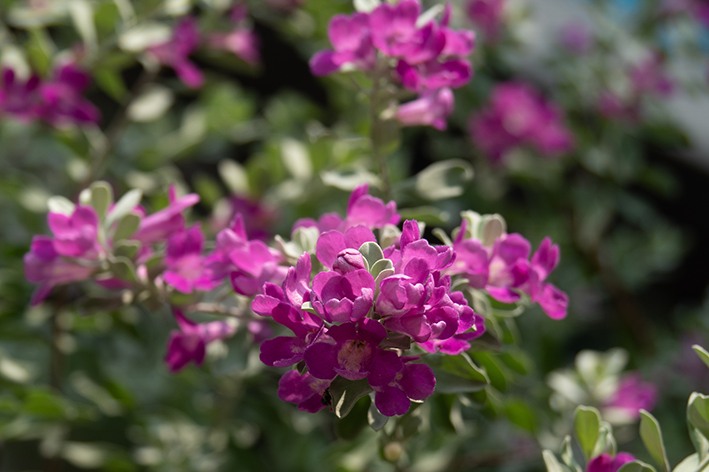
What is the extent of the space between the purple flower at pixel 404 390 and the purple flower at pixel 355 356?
2cm

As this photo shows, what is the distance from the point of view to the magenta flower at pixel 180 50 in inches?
48.3

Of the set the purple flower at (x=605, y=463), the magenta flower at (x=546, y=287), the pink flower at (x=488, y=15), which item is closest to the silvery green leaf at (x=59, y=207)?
the magenta flower at (x=546, y=287)

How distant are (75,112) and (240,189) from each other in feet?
1.16

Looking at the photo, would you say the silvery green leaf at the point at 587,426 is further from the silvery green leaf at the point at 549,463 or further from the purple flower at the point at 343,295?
the purple flower at the point at 343,295

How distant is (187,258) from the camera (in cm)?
74

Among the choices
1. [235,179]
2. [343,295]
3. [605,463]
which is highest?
[343,295]

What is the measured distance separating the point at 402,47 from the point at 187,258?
36 cm

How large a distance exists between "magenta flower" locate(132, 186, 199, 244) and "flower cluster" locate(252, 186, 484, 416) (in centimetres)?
25

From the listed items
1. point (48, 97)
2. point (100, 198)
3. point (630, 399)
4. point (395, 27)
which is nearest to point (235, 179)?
point (48, 97)

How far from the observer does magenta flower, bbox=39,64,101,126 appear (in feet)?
3.58

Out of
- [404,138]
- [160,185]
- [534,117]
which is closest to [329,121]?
[404,138]

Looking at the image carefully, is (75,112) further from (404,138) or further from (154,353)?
(404,138)

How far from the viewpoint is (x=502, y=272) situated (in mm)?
686

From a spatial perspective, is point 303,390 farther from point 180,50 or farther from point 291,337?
point 180,50
